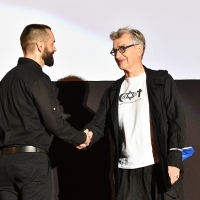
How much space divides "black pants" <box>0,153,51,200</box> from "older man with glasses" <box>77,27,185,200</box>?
0.45m

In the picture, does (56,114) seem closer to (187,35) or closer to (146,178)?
(146,178)

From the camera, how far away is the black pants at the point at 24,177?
2.20m

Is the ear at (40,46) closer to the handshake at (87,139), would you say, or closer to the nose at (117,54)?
the nose at (117,54)

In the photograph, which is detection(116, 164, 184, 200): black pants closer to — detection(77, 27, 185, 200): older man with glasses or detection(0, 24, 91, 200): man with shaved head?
detection(77, 27, 185, 200): older man with glasses

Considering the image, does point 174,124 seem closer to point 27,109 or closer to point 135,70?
point 135,70

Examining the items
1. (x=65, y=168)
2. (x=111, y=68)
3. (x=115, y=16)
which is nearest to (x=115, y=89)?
(x=111, y=68)

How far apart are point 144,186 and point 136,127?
1.05ft

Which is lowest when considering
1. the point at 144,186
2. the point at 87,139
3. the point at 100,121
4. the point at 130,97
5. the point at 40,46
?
the point at 144,186

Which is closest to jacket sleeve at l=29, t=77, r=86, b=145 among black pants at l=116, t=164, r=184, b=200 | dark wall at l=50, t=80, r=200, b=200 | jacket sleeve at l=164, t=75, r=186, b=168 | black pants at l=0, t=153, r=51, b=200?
black pants at l=0, t=153, r=51, b=200

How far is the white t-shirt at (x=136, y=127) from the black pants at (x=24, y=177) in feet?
1.48

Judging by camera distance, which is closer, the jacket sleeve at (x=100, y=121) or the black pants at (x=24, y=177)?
the black pants at (x=24, y=177)

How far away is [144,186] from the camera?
2361 mm

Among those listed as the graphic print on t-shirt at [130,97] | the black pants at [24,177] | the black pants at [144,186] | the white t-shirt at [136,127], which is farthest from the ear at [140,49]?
the black pants at [24,177]

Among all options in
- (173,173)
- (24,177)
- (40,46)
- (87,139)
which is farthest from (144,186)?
(40,46)
